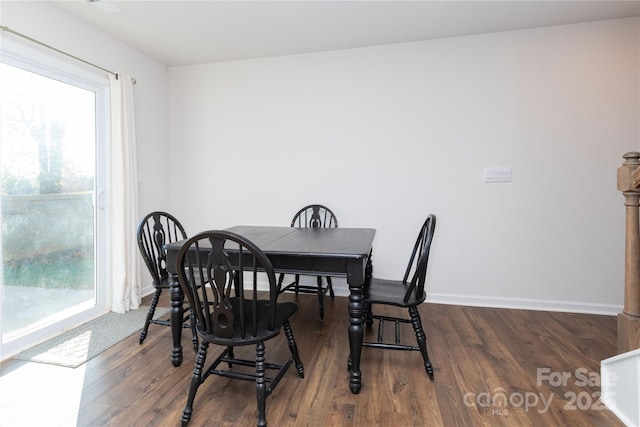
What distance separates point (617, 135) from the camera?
111 inches

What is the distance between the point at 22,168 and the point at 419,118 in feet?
10.6

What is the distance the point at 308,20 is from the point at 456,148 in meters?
1.73

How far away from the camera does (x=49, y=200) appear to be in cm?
255

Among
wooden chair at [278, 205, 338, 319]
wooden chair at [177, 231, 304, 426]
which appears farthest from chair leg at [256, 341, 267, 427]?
wooden chair at [278, 205, 338, 319]

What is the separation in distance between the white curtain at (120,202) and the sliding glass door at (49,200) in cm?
9

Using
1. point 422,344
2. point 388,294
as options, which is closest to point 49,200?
point 388,294

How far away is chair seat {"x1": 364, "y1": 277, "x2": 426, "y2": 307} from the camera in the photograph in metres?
1.93

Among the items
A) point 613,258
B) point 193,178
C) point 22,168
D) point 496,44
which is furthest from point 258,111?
point 613,258

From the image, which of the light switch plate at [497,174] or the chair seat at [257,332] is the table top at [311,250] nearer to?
the chair seat at [257,332]

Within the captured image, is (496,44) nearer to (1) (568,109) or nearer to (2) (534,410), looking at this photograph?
(1) (568,109)

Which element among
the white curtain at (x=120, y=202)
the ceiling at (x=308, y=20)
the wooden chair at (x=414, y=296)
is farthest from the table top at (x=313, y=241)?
the ceiling at (x=308, y=20)

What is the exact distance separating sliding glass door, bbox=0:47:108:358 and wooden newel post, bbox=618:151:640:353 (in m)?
3.82

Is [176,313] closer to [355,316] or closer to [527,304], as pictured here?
[355,316]

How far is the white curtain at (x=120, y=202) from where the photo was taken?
9.73 feet
